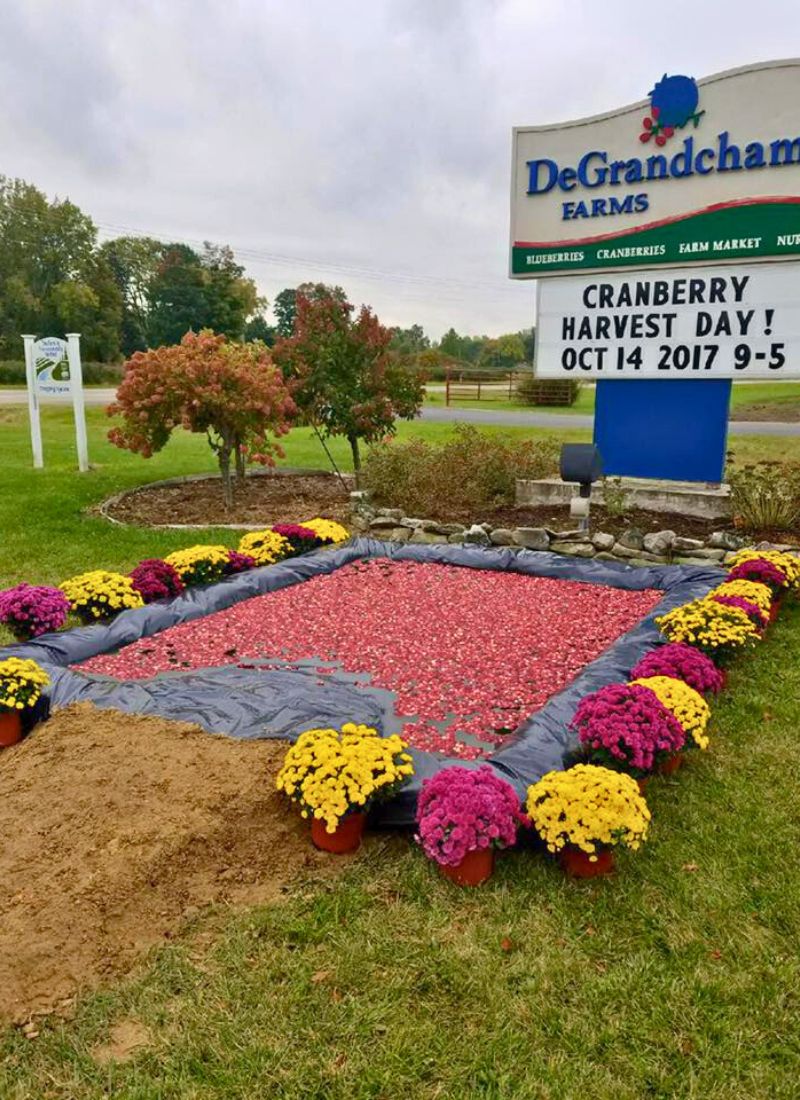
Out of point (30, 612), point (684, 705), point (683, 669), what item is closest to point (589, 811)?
point (684, 705)

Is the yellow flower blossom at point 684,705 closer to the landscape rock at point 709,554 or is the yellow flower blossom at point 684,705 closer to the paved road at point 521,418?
the landscape rock at point 709,554

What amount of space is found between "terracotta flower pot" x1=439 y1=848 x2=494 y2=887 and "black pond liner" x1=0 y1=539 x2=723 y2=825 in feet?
0.98

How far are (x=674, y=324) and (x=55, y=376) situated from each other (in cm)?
873

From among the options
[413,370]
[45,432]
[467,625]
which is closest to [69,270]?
[45,432]

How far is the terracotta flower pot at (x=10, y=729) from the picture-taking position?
359cm

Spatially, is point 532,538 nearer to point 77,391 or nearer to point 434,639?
point 434,639

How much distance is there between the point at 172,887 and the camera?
251 cm

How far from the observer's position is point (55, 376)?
11648 mm

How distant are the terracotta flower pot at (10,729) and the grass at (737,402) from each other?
22.3 m

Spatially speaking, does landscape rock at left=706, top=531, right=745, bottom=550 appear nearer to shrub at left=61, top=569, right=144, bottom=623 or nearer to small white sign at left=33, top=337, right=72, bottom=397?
shrub at left=61, top=569, right=144, bottom=623

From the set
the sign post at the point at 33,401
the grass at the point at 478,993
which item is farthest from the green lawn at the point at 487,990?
the sign post at the point at 33,401

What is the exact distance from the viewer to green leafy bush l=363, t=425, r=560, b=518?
333 inches

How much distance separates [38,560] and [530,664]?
4599 mm

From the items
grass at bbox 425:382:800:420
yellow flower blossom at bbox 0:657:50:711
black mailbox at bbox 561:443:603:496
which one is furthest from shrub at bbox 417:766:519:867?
grass at bbox 425:382:800:420
